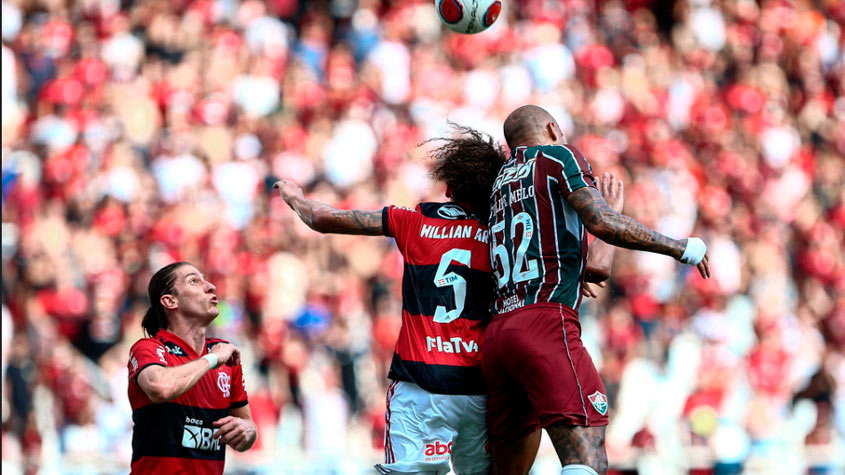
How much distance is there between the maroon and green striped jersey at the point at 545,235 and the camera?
193 inches

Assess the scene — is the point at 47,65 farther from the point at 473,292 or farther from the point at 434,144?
the point at 473,292

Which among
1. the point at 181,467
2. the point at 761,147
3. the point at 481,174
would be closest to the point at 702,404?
the point at 761,147

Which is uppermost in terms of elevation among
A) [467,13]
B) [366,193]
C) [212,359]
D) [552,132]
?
[366,193]

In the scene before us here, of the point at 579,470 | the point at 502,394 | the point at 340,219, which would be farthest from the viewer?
the point at 340,219

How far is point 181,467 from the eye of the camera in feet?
15.9

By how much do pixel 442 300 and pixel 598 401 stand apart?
894mm

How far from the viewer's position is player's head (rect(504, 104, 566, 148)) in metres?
5.30

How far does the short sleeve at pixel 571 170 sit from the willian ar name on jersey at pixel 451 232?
20.8 inches

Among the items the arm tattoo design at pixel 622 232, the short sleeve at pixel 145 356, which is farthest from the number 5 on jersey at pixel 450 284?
the short sleeve at pixel 145 356

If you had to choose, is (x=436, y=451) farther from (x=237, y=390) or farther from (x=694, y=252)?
(x=694, y=252)

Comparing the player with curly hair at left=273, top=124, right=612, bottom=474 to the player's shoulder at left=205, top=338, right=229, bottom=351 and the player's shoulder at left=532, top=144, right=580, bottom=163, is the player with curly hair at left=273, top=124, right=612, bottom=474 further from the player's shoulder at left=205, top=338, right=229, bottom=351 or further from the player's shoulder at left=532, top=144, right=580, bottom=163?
the player's shoulder at left=205, top=338, right=229, bottom=351

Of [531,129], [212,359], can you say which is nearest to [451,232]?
[531,129]

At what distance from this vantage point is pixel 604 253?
5.45 m

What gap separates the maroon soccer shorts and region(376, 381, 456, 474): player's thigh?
314 mm
